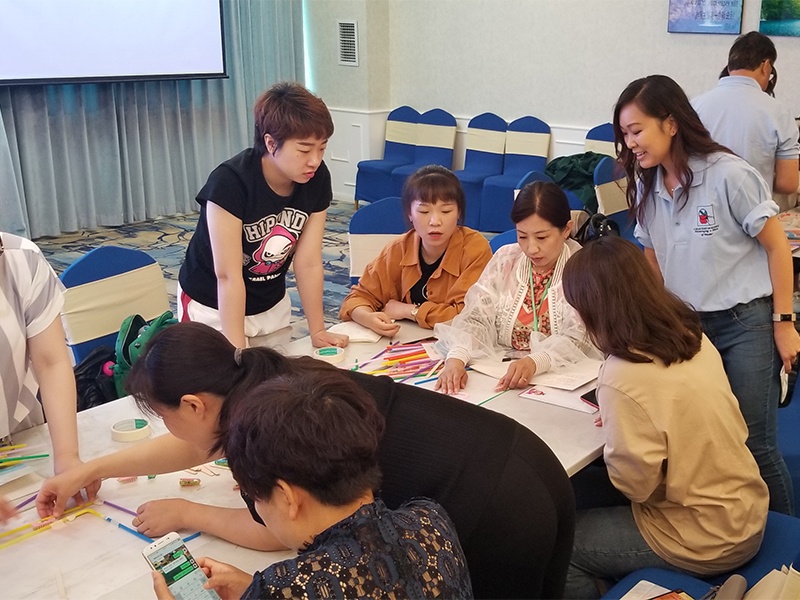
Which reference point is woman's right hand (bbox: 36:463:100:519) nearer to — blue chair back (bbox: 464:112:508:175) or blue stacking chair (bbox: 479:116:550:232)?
blue stacking chair (bbox: 479:116:550:232)

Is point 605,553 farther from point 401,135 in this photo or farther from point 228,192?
point 401,135

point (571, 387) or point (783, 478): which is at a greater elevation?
point (571, 387)

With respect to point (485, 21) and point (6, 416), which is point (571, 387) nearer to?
point (6, 416)

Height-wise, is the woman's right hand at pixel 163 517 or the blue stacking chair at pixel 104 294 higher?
the blue stacking chair at pixel 104 294

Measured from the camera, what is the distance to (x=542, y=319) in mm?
2412

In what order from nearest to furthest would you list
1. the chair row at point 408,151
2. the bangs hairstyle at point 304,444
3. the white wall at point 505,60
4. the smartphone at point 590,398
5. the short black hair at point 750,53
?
the bangs hairstyle at point 304,444
the smartphone at point 590,398
the short black hair at point 750,53
the white wall at point 505,60
the chair row at point 408,151

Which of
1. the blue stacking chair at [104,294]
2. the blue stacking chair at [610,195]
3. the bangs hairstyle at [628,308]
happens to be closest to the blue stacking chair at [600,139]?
the blue stacking chair at [610,195]

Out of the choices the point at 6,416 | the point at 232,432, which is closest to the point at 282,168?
the point at 6,416

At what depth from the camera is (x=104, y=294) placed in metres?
2.69

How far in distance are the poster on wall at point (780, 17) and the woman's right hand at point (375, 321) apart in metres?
4.04

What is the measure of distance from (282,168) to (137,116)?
5.07 metres

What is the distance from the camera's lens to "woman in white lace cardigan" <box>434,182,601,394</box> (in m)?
2.31

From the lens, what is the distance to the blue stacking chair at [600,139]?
593 centimetres

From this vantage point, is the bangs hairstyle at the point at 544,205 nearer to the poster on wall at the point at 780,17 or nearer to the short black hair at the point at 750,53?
the short black hair at the point at 750,53
